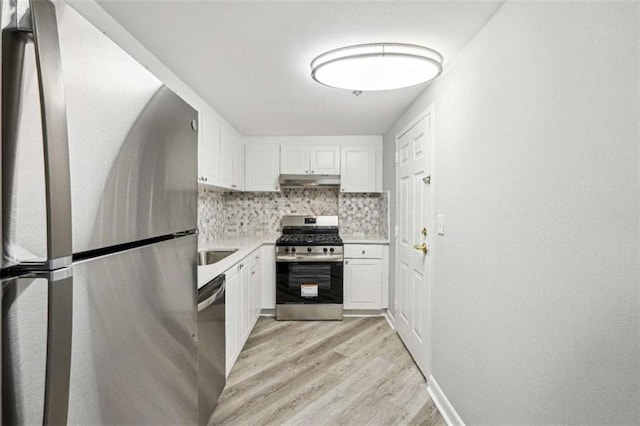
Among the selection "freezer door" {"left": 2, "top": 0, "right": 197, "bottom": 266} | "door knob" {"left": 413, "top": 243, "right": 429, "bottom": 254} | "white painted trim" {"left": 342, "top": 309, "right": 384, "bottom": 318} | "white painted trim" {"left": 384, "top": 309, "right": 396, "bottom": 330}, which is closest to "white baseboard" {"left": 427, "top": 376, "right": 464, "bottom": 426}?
"door knob" {"left": 413, "top": 243, "right": 429, "bottom": 254}

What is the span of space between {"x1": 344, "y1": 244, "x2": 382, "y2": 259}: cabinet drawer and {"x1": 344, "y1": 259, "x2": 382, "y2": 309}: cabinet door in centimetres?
5

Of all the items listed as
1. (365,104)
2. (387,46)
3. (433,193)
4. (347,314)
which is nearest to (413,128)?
(365,104)

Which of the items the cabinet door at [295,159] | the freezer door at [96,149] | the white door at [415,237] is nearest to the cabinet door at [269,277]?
the cabinet door at [295,159]

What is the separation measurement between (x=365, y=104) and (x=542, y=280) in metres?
2.13

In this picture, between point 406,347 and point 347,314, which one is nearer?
point 406,347

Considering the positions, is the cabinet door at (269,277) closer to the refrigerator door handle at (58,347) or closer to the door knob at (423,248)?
the door knob at (423,248)

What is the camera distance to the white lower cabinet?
13.3 ft

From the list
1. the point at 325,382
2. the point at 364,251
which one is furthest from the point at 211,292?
the point at 364,251

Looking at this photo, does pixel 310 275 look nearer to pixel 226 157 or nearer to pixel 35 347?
pixel 226 157

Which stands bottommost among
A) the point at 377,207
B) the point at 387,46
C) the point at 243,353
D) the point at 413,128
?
the point at 243,353

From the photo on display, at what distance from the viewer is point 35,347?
1.61 feet

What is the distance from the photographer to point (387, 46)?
1903 millimetres

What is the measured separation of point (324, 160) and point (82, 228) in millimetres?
3837

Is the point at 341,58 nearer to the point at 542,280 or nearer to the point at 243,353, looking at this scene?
the point at 542,280
